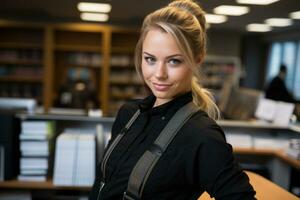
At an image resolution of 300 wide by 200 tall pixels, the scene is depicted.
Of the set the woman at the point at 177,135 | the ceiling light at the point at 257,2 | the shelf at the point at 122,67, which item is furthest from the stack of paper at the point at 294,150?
the shelf at the point at 122,67

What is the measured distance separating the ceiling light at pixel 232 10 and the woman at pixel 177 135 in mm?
831

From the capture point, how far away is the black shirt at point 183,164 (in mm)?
801

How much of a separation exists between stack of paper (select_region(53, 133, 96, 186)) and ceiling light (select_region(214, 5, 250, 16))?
0.94 metres

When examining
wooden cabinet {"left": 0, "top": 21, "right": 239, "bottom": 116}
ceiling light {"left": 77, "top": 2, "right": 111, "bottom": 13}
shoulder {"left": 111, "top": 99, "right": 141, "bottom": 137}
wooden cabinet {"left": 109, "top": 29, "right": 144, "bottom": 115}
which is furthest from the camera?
wooden cabinet {"left": 109, "top": 29, "right": 144, "bottom": 115}

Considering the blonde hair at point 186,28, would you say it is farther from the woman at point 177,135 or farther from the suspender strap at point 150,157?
the suspender strap at point 150,157

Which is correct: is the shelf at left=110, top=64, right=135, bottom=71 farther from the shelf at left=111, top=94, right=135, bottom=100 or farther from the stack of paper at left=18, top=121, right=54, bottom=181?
the stack of paper at left=18, top=121, right=54, bottom=181

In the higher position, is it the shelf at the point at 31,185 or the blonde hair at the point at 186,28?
the blonde hair at the point at 186,28

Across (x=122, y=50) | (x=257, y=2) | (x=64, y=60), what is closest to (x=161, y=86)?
(x=257, y=2)

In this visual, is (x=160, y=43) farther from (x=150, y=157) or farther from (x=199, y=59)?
(x=150, y=157)

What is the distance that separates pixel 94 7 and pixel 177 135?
132 centimetres

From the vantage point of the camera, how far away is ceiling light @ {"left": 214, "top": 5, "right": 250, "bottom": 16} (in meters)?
1.79

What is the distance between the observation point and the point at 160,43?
91 centimetres

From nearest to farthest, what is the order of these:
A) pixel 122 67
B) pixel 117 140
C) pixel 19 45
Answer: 1. pixel 117 140
2. pixel 19 45
3. pixel 122 67

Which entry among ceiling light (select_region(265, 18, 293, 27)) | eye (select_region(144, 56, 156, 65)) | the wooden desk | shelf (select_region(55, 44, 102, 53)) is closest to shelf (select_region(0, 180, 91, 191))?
the wooden desk
